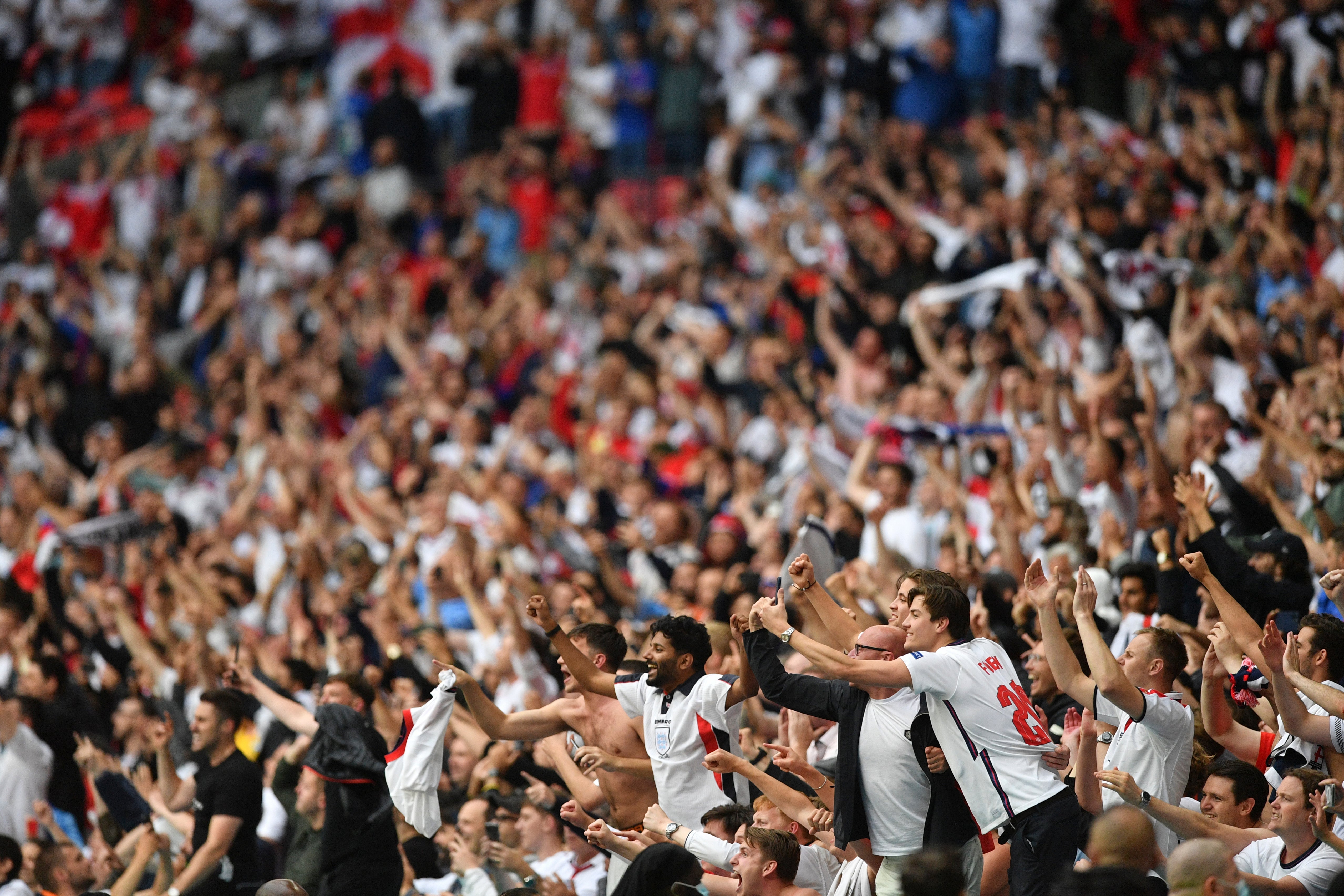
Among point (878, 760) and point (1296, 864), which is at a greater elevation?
point (878, 760)

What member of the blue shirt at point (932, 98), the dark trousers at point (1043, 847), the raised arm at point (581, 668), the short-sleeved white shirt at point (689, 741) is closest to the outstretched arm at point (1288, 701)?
the dark trousers at point (1043, 847)

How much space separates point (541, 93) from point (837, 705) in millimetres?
14205

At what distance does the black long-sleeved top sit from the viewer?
7.30 meters

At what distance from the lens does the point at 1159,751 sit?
597 centimetres

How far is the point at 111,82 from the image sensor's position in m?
22.1

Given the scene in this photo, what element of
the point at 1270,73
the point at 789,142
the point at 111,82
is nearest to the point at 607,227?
the point at 789,142

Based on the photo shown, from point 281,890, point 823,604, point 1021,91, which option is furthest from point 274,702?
point 1021,91

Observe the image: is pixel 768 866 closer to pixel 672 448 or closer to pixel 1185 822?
pixel 1185 822

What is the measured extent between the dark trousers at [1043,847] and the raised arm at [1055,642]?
1.52ft

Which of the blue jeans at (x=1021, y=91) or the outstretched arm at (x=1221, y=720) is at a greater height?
the blue jeans at (x=1021, y=91)

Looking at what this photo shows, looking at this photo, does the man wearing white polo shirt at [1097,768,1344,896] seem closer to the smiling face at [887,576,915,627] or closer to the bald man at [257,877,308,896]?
the smiling face at [887,576,915,627]

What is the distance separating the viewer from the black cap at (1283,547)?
7493 millimetres

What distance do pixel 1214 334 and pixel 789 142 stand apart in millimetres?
6860

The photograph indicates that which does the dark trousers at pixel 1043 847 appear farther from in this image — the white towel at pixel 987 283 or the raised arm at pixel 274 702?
the white towel at pixel 987 283
